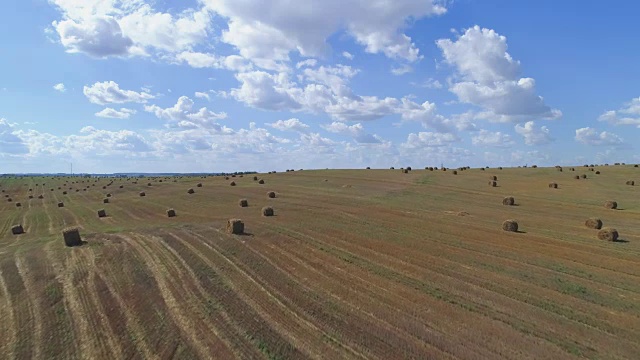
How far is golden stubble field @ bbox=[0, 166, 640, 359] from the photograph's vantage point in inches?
519

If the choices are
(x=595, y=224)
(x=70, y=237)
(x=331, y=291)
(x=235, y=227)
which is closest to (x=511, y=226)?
(x=595, y=224)

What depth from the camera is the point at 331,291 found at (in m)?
17.0

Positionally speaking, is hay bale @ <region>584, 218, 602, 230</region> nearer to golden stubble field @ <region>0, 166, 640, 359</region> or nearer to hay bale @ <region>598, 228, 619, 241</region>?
golden stubble field @ <region>0, 166, 640, 359</region>

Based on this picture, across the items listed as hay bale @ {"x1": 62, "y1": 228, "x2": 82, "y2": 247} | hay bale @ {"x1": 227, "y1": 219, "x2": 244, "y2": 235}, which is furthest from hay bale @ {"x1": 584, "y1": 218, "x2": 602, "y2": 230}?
hay bale @ {"x1": 62, "y1": 228, "x2": 82, "y2": 247}

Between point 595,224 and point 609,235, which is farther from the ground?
point 595,224

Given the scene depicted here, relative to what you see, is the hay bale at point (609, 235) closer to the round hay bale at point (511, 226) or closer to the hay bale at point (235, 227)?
the round hay bale at point (511, 226)

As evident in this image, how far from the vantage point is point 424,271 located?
19.1 metres

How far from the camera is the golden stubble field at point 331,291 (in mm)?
13172

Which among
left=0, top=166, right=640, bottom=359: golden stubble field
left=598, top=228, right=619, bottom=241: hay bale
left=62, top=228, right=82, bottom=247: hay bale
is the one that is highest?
left=62, top=228, right=82, bottom=247: hay bale

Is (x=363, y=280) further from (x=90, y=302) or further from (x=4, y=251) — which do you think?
(x=4, y=251)

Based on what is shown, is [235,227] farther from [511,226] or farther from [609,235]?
[609,235]

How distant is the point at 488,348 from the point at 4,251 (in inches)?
964

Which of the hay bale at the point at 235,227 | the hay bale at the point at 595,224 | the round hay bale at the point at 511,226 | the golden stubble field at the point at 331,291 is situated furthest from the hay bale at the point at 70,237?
the hay bale at the point at 595,224

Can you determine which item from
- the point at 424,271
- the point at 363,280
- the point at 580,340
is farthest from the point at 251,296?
the point at 580,340
